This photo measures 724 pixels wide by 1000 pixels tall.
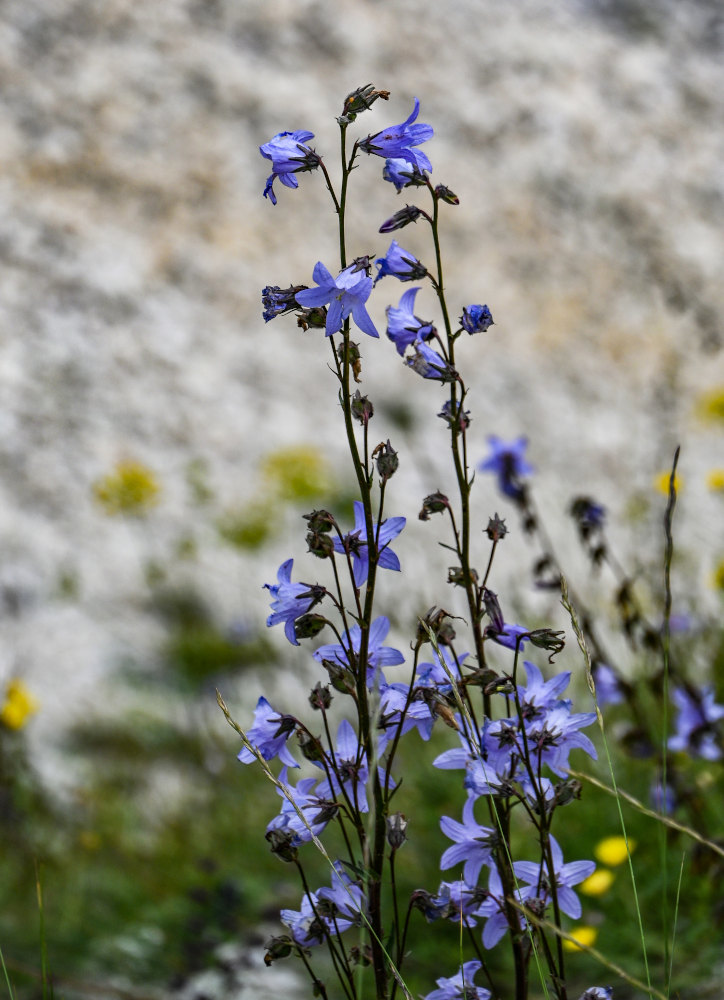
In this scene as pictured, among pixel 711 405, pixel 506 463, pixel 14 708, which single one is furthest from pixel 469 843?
pixel 711 405

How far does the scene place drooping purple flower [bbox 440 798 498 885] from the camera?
1.19 meters

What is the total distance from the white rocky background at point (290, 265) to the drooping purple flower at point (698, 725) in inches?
86.7

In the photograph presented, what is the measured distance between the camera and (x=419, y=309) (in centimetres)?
510

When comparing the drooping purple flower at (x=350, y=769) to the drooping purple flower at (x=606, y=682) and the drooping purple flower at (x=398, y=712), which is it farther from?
the drooping purple flower at (x=606, y=682)

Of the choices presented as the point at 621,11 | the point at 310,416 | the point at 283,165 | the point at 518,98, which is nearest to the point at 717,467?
the point at 310,416

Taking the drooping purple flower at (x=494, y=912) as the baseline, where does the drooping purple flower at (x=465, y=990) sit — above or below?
below

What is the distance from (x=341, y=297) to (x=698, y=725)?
5.04ft

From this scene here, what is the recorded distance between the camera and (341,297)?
1.12m

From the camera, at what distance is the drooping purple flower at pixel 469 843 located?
119cm

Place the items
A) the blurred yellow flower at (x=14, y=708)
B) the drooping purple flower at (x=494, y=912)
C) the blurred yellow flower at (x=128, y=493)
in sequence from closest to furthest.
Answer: the drooping purple flower at (x=494, y=912)
the blurred yellow flower at (x=14, y=708)
the blurred yellow flower at (x=128, y=493)

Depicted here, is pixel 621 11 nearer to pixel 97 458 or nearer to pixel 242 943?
pixel 97 458

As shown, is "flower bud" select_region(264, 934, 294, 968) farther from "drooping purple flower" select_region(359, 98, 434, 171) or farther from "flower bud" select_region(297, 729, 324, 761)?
"drooping purple flower" select_region(359, 98, 434, 171)

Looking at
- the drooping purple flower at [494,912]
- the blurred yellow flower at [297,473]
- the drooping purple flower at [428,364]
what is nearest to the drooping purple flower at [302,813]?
the drooping purple flower at [494,912]

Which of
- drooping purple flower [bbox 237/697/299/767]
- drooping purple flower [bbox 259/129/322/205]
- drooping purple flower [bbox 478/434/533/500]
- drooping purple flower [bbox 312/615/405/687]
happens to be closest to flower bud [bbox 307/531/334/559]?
drooping purple flower [bbox 312/615/405/687]
